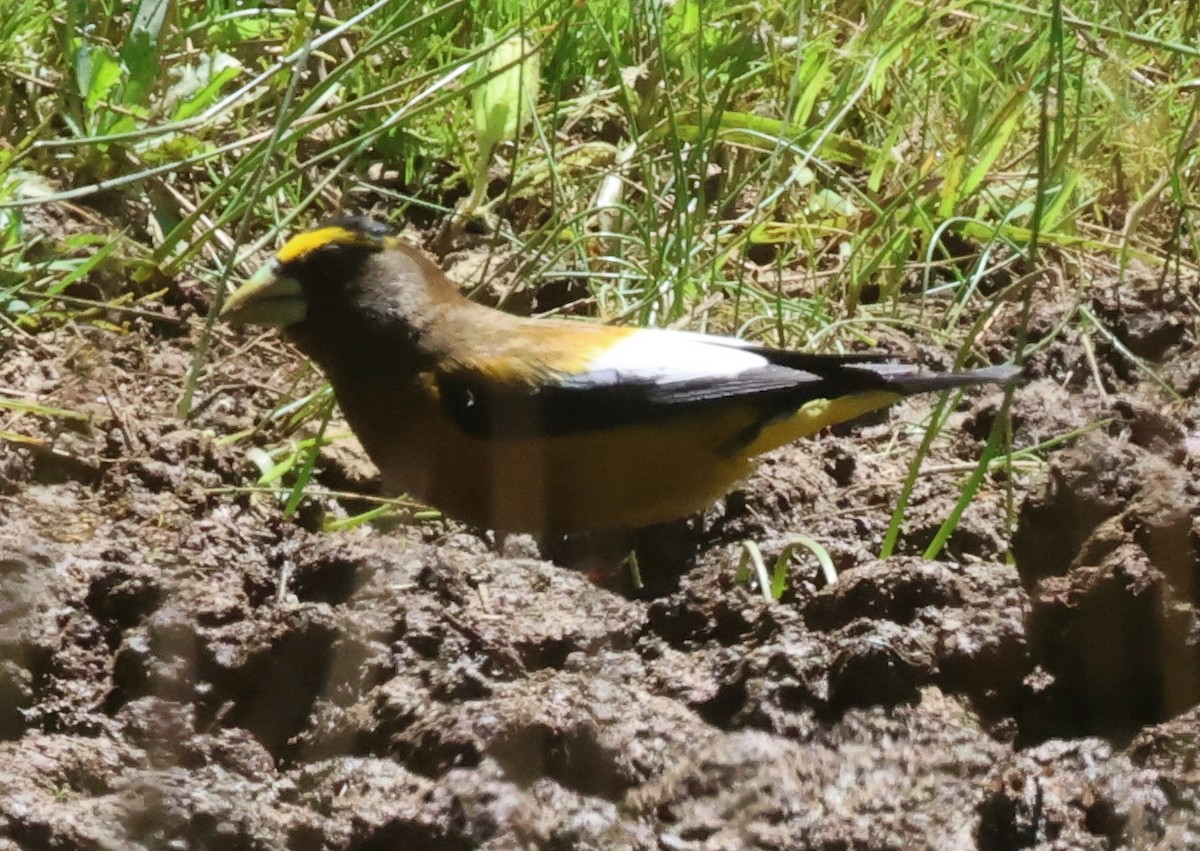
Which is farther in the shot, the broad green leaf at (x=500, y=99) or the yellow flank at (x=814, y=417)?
the broad green leaf at (x=500, y=99)

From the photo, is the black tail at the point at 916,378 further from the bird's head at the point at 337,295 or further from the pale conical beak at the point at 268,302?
the pale conical beak at the point at 268,302

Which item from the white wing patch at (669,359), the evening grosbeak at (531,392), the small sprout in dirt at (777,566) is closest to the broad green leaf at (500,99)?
the evening grosbeak at (531,392)

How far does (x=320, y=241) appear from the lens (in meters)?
3.03

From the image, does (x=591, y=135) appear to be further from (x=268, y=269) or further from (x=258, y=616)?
(x=258, y=616)

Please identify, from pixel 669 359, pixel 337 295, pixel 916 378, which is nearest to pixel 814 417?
pixel 916 378

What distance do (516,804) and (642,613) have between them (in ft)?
2.80

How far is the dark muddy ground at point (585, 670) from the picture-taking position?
1.84m

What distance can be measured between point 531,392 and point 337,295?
50 centimetres

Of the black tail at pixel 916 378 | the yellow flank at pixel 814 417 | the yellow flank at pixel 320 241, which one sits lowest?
the yellow flank at pixel 814 417

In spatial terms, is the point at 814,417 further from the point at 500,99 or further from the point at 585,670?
the point at 500,99

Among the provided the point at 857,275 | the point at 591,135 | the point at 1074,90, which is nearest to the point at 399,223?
the point at 591,135

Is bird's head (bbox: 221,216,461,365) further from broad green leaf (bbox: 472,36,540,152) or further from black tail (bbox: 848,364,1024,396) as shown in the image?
black tail (bbox: 848,364,1024,396)

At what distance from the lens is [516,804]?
1.84 metres

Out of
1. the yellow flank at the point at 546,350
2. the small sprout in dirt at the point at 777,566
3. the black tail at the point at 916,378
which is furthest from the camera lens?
the yellow flank at the point at 546,350
